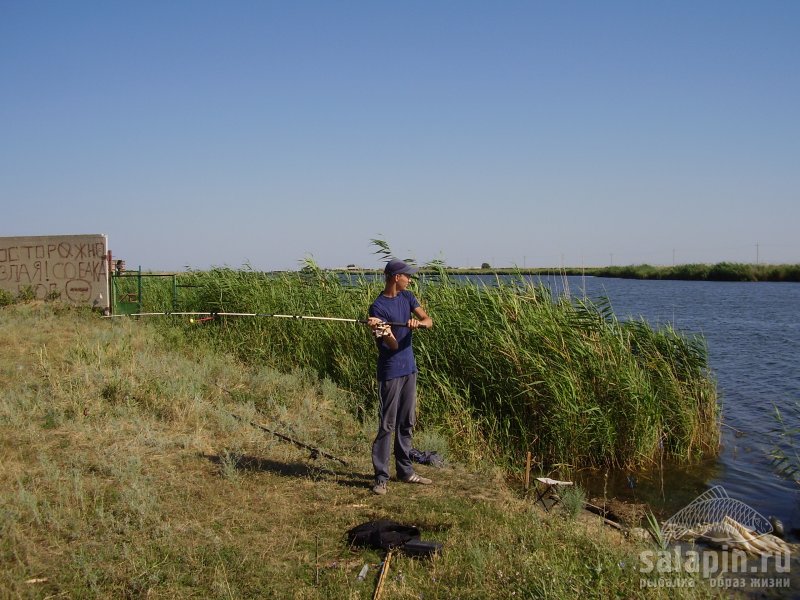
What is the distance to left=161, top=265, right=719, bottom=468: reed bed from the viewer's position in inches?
368

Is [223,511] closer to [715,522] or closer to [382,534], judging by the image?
[382,534]

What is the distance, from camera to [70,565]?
4.50 metres

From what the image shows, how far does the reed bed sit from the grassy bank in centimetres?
151

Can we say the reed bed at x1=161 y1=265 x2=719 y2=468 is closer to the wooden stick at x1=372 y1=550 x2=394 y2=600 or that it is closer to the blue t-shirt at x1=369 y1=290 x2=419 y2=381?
the blue t-shirt at x1=369 y1=290 x2=419 y2=381

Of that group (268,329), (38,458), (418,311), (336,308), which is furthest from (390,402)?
(268,329)

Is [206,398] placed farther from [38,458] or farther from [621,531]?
[621,531]

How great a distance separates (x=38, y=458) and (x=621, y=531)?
18.0ft

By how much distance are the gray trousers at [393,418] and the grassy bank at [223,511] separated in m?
0.30

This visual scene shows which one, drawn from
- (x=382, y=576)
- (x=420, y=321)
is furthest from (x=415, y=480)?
(x=382, y=576)

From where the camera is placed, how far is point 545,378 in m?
9.36

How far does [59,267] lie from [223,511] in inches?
654

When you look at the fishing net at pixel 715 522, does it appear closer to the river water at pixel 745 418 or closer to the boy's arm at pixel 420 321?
the river water at pixel 745 418

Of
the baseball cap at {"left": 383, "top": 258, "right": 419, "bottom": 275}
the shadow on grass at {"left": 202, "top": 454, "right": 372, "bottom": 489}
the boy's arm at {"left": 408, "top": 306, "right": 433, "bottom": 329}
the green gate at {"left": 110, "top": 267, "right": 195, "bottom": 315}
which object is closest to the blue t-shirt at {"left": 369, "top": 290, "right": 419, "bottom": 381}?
the boy's arm at {"left": 408, "top": 306, "right": 433, "bottom": 329}

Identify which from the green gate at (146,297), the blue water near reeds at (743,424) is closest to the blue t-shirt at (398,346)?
the blue water near reeds at (743,424)
